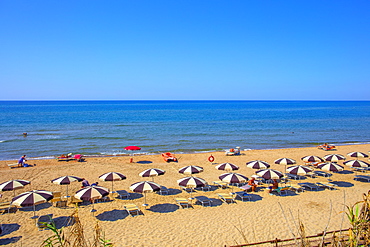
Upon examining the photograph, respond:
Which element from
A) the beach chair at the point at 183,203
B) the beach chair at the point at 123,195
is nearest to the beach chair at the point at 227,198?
the beach chair at the point at 183,203

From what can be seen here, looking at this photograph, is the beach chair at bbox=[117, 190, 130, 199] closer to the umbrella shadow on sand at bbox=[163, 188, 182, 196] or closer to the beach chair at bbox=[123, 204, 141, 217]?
the beach chair at bbox=[123, 204, 141, 217]

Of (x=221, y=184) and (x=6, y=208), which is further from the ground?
(x=221, y=184)

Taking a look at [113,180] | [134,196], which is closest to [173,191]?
[134,196]

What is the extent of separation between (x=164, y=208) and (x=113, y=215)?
102 inches

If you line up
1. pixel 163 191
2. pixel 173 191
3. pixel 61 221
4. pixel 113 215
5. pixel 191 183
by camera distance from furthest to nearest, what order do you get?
pixel 173 191
pixel 163 191
pixel 191 183
pixel 113 215
pixel 61 221

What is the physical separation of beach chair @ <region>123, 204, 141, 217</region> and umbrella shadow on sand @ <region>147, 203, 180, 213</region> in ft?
2.58

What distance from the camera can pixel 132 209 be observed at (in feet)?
43.9

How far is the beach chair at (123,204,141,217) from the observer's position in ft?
43.9

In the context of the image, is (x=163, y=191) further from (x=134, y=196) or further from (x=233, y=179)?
(x=233, y=179)

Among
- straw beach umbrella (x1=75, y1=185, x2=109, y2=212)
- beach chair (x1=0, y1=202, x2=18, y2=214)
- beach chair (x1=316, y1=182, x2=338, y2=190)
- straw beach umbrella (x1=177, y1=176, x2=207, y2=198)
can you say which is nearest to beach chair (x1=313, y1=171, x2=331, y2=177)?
beach chair (x1=316, y1=182, x2=338, y2=190)

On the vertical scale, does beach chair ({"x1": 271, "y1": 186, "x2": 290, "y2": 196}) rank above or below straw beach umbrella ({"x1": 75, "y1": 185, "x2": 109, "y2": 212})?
below

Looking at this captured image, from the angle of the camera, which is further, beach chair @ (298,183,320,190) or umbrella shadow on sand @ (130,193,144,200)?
beach chair @ (298,183,320,190)

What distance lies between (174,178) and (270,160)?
1081cm

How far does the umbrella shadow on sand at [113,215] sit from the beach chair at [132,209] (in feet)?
0.67
